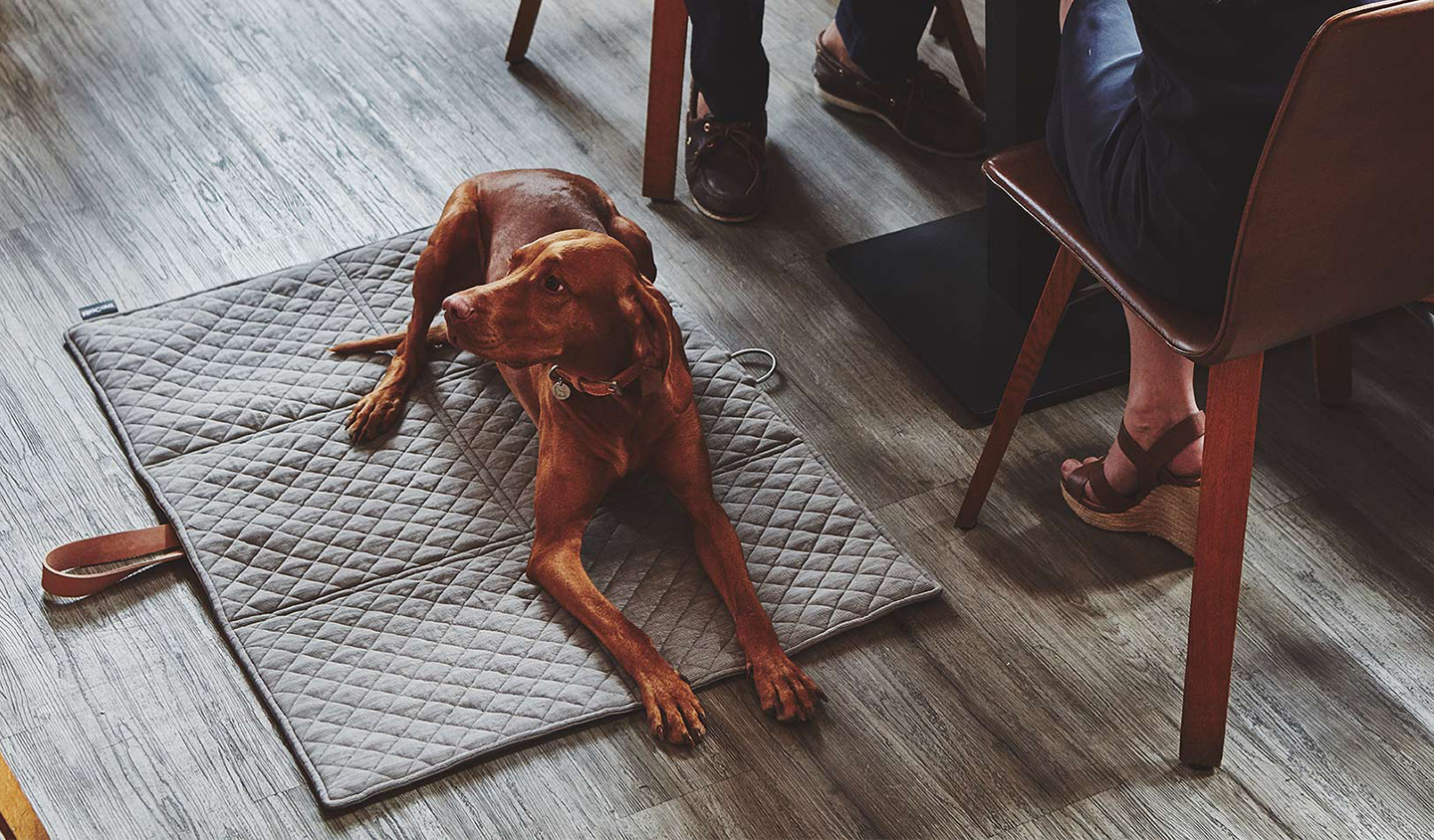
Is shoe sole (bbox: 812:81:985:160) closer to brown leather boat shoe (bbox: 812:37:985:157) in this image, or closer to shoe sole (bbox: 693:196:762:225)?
brown leather boat shoe (bbox: 812:37:985:157)

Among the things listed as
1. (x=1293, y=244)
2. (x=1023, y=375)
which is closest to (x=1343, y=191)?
(x=1293, y=244)

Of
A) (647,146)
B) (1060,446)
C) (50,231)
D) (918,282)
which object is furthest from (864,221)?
(50,231)

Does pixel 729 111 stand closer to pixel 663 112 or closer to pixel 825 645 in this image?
pixel 663 112

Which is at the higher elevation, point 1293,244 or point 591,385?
point 1293,244

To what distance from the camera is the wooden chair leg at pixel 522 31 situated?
8.92 feet

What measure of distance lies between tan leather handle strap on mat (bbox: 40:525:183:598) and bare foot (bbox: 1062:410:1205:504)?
1.17m

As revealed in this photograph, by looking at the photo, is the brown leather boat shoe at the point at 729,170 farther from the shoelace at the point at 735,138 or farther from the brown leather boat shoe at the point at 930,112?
the brown leather boat shoe at the point at 930,112

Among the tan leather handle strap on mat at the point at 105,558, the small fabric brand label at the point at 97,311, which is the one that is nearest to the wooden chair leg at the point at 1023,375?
the tan leather handle strap on mat at the point at 105,558

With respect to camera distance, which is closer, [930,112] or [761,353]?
[761,353]

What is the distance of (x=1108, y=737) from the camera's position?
158cm

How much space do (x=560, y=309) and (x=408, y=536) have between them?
411 millimetres

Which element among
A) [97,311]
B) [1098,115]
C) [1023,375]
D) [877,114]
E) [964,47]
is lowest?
[97,311]

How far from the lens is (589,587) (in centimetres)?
169

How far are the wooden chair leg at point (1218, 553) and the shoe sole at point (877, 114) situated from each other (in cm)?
121
